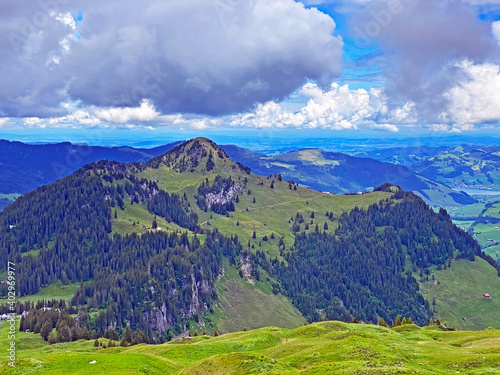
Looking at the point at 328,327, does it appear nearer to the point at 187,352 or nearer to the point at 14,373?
the point at 187,352

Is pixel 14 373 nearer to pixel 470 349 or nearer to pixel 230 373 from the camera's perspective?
pixel 230 373

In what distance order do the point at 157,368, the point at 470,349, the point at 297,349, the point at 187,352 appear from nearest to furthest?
the point at 157,368 → the point at 470,349 → the point at 297,349 → the point at 187,352

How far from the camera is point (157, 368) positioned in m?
87.6

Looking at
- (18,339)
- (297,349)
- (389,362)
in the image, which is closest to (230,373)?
(389,362)

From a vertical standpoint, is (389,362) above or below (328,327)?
above

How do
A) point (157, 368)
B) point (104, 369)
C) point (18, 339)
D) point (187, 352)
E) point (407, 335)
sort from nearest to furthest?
1. point (104, 369)
2. point (157, 368)
3. point (187, 352)
4. point (407, 335)
5. point (18, 339)

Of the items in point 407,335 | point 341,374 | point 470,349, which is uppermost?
point 341,374

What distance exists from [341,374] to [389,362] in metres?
16.8

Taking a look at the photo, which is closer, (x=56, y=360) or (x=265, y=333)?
(x=56, y=360)

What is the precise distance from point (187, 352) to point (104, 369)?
36977 mm

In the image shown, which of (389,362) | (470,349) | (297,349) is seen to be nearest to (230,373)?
(389,362)

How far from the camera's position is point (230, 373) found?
244 feet

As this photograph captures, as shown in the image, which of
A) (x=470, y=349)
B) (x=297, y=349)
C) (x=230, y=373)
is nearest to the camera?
(x=230, y=373)

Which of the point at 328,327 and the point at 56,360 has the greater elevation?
the point at 56,360
